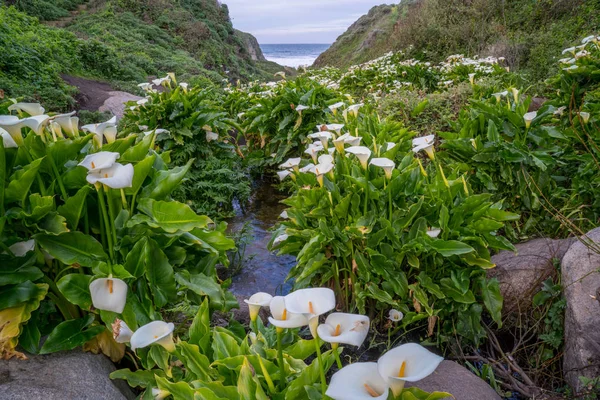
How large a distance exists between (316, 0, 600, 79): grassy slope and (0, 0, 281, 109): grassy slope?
6585 mm

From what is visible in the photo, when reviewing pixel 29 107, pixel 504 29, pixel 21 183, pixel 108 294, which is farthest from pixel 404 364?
pixel 504 29

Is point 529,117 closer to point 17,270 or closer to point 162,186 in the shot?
point 162,186

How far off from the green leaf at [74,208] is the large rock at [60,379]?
2.04ft

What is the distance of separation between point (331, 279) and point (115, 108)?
7.78 meters

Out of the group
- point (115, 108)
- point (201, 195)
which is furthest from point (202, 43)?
point (201, 195)

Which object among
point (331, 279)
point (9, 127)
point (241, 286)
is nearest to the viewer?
point (9, 127)

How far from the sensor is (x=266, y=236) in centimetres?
504

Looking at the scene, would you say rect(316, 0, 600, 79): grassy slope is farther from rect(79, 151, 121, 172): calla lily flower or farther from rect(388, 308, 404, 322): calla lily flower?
rect(79, 151, 121, 172): calla lily flower

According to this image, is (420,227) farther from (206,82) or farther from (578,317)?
(206,82)

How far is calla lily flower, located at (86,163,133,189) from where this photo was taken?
5.25 feet

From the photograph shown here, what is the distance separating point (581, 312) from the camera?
7.75ft

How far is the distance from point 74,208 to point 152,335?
2.76 feet

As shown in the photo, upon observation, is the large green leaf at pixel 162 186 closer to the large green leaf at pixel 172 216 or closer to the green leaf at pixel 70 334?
the large green leaf at pixel 172 216

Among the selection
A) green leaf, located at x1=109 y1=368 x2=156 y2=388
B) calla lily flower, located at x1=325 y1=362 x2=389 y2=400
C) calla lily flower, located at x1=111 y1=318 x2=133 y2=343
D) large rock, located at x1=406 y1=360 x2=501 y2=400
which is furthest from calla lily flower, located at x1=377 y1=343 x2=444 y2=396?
green leaf, located at x1=109 y1=368 x2=156 y2=388
